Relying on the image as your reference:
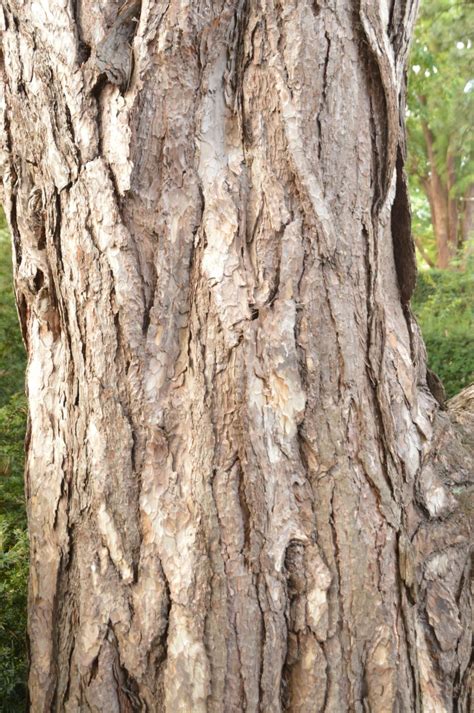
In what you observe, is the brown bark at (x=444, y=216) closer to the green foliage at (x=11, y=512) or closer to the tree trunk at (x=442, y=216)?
the tree trunk at (x=442, y=216)

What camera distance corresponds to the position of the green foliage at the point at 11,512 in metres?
1.97

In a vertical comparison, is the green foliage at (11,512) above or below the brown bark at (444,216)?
below

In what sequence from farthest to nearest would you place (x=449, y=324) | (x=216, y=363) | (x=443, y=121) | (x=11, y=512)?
(x=443, y=121) → (x=449, y=324) → (x=11, y=512) → (x=216, y=363)

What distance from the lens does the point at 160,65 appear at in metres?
1.65

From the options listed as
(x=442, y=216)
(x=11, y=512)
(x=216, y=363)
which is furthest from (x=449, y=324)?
(x=442, y=216)

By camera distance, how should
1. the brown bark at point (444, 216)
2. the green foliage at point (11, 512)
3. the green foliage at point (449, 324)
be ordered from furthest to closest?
1. the brown bark at point (444, 216)
2. the green foliage at point (449, 324)
3. the green foliage at point (11, 512)

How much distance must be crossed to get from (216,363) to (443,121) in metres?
8.72

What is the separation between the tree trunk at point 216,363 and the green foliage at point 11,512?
0.72 feet

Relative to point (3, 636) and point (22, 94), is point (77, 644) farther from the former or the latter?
point (22, 94)

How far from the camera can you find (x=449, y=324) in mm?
5719

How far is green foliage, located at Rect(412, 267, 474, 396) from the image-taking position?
5086 mm

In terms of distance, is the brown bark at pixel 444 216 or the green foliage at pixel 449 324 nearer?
the green foliage at pixel 449 324

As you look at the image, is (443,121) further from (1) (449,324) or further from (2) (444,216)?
(1) (449,324)

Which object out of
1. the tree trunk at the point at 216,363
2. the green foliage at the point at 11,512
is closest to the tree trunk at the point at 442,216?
the green foliage at the point at 11,512
